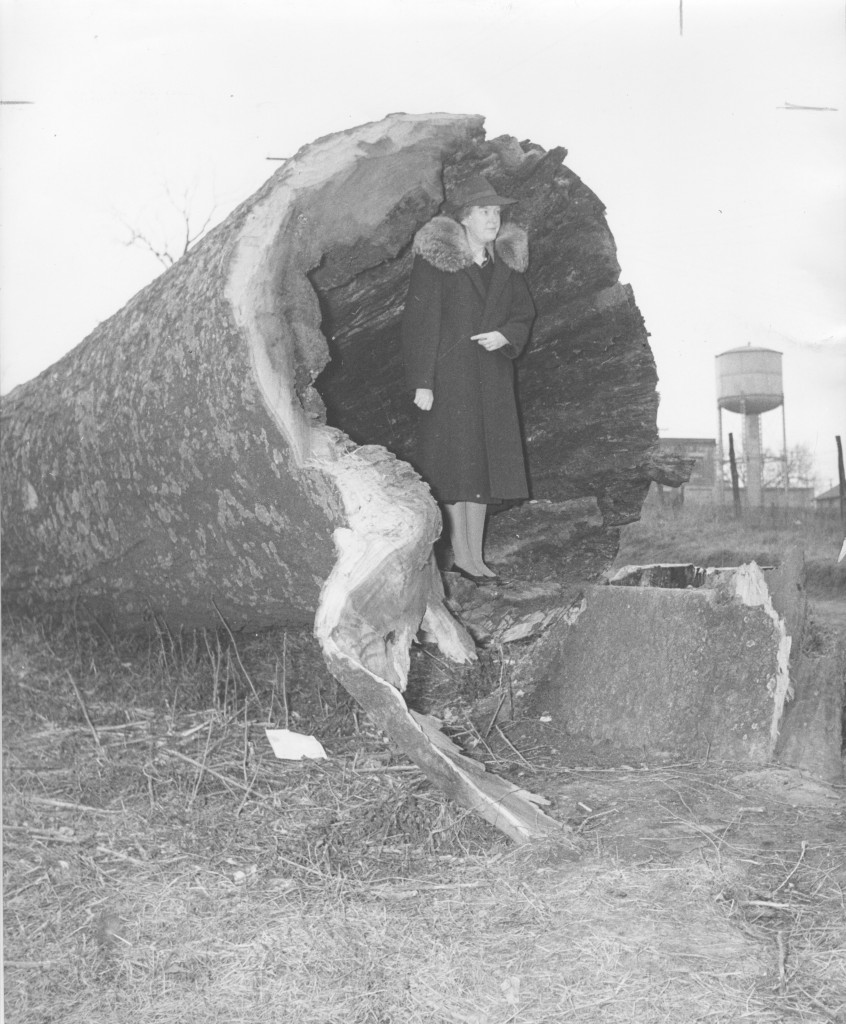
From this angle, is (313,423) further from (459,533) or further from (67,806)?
(459,533)

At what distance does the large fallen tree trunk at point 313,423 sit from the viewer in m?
2.36

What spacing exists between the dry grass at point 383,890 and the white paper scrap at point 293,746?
41 mm

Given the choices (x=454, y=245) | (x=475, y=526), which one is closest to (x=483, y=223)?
(x=454, y=245)

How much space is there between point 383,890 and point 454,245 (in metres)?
2.28

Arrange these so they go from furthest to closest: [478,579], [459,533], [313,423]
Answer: [459,533] < [478,579] < [313,423]

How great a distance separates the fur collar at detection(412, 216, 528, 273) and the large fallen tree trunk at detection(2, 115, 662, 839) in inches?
3.8

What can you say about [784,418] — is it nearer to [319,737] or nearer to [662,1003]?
[319,737]

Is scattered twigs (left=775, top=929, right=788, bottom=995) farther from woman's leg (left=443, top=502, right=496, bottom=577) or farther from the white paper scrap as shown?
woman's leg (left=443, top=502, right=496, bottom=577)

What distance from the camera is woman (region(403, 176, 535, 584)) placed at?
3582mm

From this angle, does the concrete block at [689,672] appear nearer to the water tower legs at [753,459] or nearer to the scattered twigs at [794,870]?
the scattered twigs at [794,870]

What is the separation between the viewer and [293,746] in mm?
2816

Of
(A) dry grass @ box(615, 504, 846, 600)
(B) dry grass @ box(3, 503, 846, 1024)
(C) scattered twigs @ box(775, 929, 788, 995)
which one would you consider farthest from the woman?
(A) dry grass @ box(615, 504, 846, 600)

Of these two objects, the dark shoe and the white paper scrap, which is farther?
the dark shoe

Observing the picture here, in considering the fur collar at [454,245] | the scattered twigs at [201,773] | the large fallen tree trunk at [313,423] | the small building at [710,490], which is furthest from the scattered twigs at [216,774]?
the small building at [710,490]
